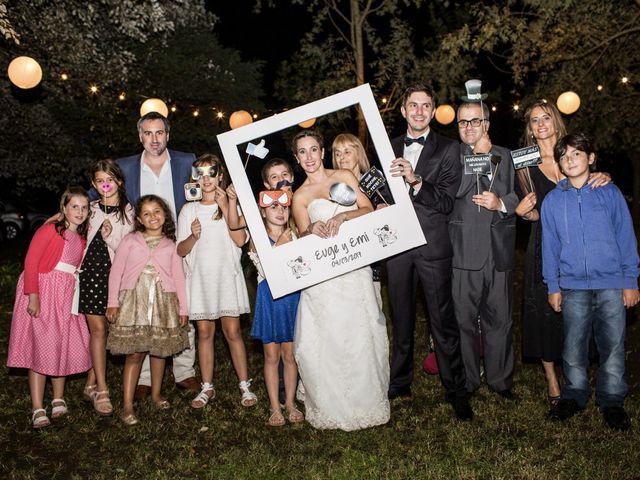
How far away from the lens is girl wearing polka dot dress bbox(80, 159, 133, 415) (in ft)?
16.7

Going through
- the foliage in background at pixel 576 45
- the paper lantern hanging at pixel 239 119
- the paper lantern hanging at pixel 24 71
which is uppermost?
the foliage in background at pixel 576 45

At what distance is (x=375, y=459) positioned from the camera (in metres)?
4.25

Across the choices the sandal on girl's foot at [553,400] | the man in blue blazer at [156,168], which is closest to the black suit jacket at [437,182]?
the sandal on girl's foot at [553,400]

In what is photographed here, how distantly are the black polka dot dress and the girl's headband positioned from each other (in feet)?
4.70

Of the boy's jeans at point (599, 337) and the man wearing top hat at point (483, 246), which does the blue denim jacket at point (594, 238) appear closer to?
the boy's jeans at point (599, 337)

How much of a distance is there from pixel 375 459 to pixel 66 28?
32.0 feet

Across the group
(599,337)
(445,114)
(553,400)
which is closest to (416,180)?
(599,337)

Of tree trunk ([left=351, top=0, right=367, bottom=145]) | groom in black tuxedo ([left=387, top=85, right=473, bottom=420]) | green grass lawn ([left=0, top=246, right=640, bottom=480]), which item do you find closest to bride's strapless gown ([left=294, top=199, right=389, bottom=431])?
green grass lawn ([left=0, top=246, right=640, bottom=480])

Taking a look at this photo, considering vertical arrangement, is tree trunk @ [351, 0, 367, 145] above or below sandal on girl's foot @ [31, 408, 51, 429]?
above

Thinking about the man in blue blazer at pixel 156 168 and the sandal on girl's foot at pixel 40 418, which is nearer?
the sandal on girl's foot at pixel 40 418

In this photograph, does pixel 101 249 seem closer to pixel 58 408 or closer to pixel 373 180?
pixel 58 408

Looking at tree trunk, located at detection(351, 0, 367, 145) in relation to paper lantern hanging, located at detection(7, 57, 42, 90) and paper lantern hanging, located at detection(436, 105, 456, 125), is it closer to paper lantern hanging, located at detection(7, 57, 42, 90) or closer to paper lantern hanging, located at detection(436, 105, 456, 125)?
paper lantern hanging, located at detection(436, 105, 456, 125)

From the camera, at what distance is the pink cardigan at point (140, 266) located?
491cm

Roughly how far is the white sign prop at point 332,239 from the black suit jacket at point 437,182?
370mm
